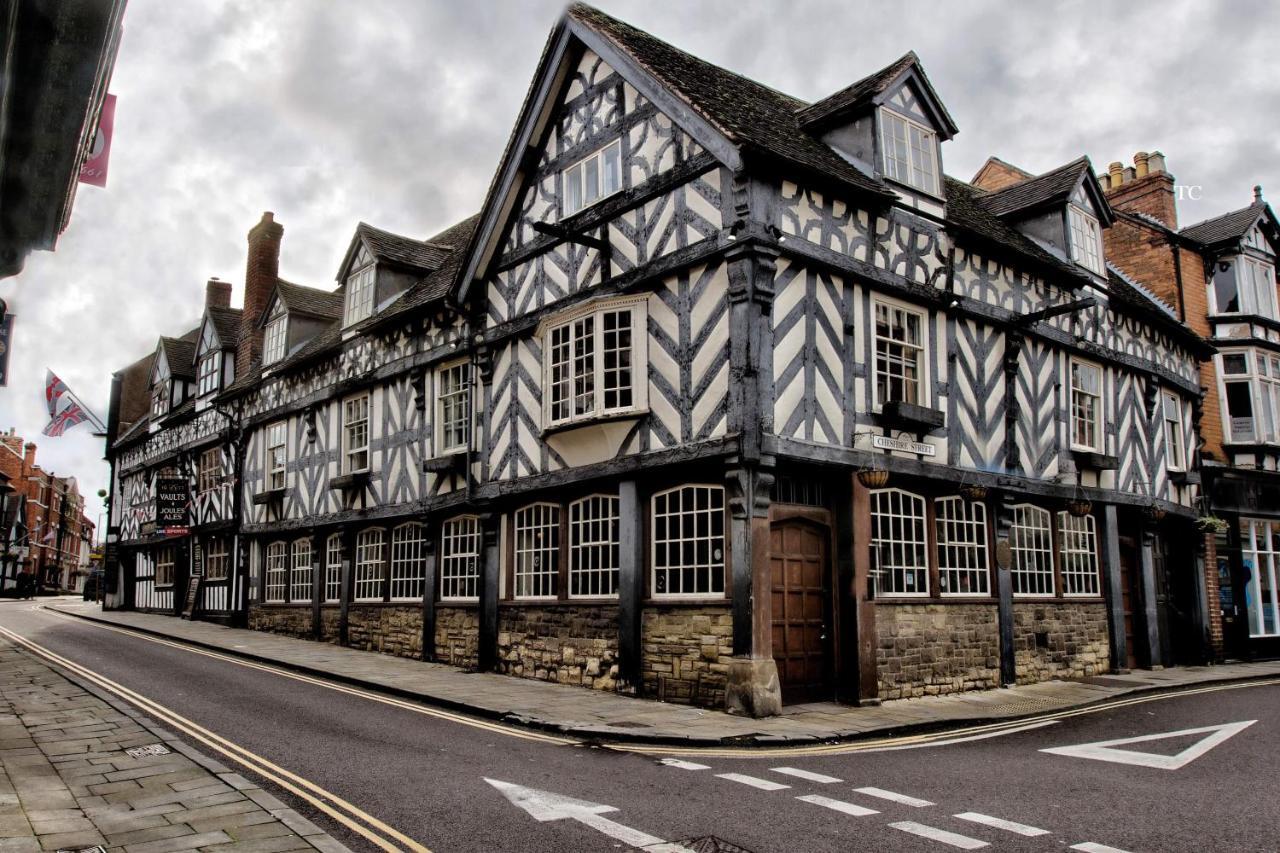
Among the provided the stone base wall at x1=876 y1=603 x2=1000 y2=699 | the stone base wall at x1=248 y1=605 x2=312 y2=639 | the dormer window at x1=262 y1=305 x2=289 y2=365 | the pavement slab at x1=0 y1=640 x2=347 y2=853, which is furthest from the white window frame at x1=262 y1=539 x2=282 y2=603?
the stone base wall at x1=876 y1=603 x2=1000 y2=699

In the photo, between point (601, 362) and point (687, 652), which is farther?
point (601, 362)

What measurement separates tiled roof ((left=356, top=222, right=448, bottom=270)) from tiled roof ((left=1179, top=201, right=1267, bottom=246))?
729 inches

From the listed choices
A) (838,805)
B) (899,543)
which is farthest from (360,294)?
(838,805)

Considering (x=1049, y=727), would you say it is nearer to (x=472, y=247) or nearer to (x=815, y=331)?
(x=815, y=331)

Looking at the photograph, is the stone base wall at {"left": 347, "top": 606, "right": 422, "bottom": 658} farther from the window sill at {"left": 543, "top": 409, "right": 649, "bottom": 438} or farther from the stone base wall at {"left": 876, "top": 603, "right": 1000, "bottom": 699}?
the stone base wall at {"left": 876, "top": 603, "right": 1000, "bottom": 699}

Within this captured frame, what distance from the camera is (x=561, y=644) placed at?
1432 cm

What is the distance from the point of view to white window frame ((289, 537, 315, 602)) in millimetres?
22703

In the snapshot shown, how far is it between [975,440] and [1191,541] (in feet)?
29.3

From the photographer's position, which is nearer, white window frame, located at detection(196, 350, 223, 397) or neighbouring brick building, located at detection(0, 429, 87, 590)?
white window frame, located at detection(196, 350, 223, 397)

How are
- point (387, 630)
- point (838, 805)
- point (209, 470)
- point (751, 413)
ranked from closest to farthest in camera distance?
point (838, 805), point (751, 413), point (387, 630), point (209, 470)

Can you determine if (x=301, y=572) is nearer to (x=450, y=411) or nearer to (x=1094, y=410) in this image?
(x=450, y=411)

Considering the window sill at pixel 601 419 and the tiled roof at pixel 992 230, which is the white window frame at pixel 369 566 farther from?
the tiled roof at pixel 992 230

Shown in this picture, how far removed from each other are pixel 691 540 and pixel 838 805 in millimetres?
5839

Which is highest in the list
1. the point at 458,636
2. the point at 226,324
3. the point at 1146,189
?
the point at 1146,189
